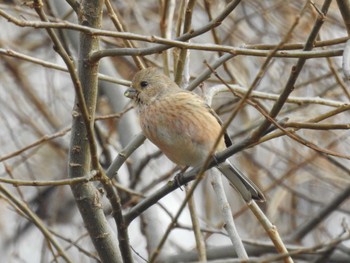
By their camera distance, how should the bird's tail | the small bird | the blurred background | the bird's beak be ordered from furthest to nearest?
the blurred background < the bird's beak < the small bird < the bird's tail

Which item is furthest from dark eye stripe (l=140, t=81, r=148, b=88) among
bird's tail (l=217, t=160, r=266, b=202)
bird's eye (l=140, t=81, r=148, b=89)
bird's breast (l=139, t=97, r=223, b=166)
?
bird's tail (l=217, t=160, r=266, b=202)

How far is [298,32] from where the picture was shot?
7406 millimetres

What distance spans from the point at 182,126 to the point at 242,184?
0.55 metres

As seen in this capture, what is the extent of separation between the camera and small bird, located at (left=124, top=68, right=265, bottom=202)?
4762 mm

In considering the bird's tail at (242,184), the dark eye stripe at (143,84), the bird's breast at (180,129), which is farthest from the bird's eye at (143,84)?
the bird's tail at (242,184)

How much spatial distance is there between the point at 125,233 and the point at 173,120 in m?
1.31

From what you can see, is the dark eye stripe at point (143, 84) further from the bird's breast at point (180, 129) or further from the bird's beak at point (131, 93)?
the bird's breast at point (180, 129)

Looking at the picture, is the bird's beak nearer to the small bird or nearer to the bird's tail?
the small bird

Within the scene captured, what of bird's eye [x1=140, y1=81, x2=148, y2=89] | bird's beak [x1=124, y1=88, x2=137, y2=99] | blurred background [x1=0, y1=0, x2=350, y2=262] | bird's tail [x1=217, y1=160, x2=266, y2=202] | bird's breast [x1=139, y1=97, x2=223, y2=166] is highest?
blurred background [x1=0, y1=0, x2=350, y2=262]

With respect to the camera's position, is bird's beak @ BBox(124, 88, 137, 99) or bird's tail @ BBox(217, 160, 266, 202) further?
bird's beak @ BBox(124, 88, 137, 99)

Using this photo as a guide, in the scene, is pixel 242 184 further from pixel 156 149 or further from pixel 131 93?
pixel 156 149

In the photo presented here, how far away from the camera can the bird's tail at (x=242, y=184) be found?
14.9ft

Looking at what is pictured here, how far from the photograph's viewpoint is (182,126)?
4.84 m

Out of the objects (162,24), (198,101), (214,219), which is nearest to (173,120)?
(198,101)
